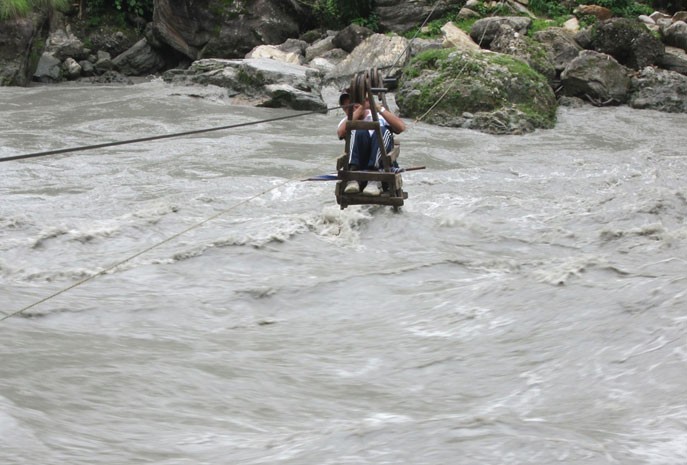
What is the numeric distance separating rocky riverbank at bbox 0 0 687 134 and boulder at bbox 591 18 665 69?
0.07 ft

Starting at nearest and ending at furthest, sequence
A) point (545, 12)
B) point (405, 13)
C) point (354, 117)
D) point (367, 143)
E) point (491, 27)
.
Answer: point (354, 117)
point (367, 143)
point (491, 27)
point (545, 12)
point (405, 13)

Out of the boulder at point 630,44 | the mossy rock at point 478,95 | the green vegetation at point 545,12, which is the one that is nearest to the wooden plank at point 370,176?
the mossy rock at point 478,95

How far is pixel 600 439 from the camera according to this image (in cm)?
283

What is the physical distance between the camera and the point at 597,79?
1527 cm

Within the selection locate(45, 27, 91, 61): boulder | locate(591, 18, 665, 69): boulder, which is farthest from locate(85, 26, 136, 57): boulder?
locate(591, 18, 665, 69): boulder

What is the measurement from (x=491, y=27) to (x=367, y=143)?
1117 centimetres

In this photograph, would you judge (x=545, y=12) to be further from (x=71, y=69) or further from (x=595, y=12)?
(x=71, y=69)

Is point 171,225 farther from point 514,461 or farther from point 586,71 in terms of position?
point 586,71

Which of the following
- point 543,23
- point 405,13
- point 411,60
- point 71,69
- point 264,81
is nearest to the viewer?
point 411,60

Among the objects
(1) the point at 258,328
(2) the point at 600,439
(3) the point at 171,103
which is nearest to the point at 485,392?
(2) the point at 600,439

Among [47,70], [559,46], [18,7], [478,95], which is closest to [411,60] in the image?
[478,95]

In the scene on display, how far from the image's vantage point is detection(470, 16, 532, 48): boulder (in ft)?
56.2

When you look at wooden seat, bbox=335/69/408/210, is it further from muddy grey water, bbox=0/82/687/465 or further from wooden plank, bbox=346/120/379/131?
muddy grey water, bbox=0/82/687/465

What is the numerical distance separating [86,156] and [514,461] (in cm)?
888
